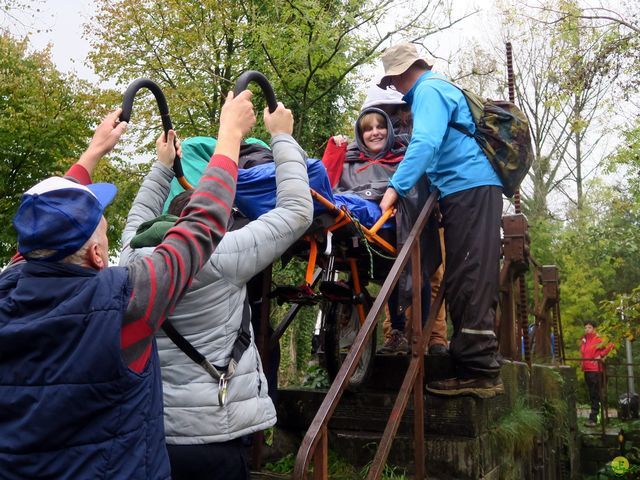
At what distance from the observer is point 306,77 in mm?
10719

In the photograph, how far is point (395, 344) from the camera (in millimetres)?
5379

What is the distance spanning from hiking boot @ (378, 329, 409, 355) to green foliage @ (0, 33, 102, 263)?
1294 centimetres

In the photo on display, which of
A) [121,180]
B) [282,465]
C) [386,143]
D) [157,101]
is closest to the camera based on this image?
[157,101]

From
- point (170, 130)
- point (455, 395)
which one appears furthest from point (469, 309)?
point (170, 130)

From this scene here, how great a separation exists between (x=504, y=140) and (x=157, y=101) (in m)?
2.21

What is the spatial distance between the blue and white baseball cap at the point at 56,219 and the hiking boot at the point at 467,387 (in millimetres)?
3049

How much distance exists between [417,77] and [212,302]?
275 centimetres

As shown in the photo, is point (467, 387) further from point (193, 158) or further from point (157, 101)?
point (157, 101)

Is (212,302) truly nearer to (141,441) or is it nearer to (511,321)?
(141,441)

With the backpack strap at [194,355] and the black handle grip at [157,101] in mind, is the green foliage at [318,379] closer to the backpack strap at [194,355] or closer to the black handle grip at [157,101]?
the black handle grip at [157,101]

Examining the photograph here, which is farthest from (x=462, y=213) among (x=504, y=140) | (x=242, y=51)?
(x=242, y=51)

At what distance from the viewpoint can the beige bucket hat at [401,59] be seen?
14.9 ft

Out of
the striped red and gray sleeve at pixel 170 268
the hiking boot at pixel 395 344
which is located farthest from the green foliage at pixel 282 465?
the striped red and gray sleeve at pixel 170 268

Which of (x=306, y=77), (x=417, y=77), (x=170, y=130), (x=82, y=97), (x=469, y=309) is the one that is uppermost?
(x=82, y=97)
